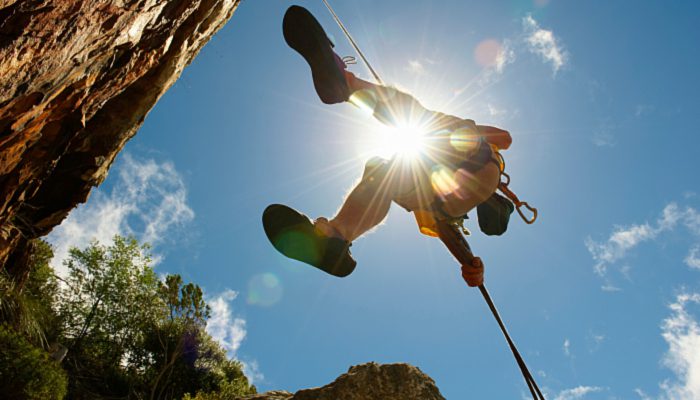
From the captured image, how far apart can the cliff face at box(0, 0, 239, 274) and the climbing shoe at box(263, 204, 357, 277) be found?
1.36 metres

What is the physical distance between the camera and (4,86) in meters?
1.62

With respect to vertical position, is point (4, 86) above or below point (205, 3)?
below

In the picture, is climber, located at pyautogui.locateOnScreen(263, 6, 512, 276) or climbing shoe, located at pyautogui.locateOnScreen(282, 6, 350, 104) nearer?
climber, located at pyautogui.locateOnScreen(263, 6, 512, 276)

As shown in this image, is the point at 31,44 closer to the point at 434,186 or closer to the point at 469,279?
the point at 434,186

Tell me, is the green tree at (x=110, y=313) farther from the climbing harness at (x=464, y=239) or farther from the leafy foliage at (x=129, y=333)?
the climbing harness at (x=464, y=239)

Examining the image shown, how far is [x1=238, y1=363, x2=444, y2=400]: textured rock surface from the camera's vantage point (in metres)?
4.99

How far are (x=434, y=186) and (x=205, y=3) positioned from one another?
364 cm

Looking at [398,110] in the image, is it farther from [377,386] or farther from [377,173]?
[377,386]

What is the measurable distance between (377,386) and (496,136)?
12.7 feet

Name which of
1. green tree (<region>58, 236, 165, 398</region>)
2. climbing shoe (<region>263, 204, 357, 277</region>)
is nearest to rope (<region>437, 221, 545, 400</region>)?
climbing shoe (<region>263, 204, 357, 277</region>)

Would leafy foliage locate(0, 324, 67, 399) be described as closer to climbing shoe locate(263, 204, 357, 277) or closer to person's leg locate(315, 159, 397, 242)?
climbing shoe locate(263, 204, 357, 277)

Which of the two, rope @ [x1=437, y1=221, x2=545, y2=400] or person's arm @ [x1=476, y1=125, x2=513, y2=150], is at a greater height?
person's arm @ [x1=476, y1=125, x2=513, y2=150]

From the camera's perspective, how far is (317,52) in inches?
106

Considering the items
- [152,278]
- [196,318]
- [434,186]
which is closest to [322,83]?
[434,186]
